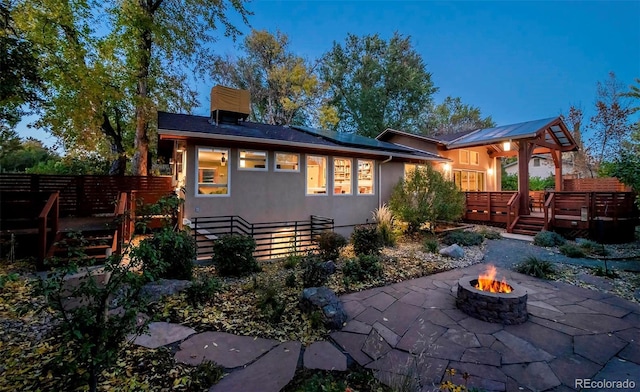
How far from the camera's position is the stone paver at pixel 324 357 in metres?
2.77

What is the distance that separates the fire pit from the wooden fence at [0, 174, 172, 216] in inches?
372

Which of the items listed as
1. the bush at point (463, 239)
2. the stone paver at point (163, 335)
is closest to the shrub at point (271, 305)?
the stone paver at point (163, 335)

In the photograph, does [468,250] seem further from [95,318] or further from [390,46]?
[390,46]

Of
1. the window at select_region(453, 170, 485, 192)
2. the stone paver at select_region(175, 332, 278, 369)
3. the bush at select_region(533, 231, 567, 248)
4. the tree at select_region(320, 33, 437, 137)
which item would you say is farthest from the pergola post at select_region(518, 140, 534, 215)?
the tree at select_region(320, 33, 437, 137)

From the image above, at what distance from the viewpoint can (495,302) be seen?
371cm

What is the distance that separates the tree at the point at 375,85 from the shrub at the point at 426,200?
43.9 feet

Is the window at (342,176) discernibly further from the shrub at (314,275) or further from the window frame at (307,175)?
the shrub at (314,275)

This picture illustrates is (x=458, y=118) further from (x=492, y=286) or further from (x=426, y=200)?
(x=492, y=286)

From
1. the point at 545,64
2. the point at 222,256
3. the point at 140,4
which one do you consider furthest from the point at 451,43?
the point at 222,256

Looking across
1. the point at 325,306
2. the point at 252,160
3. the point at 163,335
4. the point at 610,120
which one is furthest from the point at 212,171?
the point at 610,120

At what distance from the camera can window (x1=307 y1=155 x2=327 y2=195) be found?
949cm

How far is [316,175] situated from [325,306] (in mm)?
6339

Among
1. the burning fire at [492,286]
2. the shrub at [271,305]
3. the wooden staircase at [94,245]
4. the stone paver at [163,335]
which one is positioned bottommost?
the stone paver at [163,335]

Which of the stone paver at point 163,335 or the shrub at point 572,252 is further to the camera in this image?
the shrub at point 572,252
